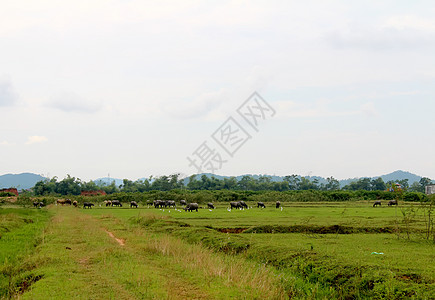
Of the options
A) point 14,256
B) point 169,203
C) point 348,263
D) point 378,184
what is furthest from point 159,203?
point 378,184

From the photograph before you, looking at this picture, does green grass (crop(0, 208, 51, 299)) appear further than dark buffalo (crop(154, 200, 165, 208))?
No

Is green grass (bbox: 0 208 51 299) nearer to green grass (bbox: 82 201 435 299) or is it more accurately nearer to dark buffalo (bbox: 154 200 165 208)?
green grass (bbox: 82 201 435 299)

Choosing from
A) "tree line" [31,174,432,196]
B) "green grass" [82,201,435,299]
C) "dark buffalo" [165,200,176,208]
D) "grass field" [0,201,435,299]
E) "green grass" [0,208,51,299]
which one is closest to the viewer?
"green grass" [82,201,435,299]

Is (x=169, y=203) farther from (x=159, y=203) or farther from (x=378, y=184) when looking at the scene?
(x=378, y=184)

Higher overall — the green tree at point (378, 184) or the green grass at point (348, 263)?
the green tree at point (378, 184)

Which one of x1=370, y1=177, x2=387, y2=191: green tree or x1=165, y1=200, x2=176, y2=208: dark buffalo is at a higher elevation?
x1=370, y1=177, x2=387, y2=191: green tree

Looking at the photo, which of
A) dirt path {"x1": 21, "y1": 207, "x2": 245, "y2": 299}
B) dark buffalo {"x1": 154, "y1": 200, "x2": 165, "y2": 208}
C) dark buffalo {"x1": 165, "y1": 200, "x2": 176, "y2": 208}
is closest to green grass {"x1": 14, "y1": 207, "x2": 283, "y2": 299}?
dirt path {"x1": 21, "y1": 207, "x2": 245, "y2": 299}

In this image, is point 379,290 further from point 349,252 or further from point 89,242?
point 89,242

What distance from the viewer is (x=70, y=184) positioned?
128 metres

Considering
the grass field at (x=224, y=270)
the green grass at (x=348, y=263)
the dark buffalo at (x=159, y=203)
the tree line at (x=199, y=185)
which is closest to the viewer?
the green grass at (x=348, y=263)

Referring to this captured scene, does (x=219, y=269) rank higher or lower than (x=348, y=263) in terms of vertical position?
lower

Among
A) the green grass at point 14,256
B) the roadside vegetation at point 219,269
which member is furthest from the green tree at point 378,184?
the green grass at point 14,256

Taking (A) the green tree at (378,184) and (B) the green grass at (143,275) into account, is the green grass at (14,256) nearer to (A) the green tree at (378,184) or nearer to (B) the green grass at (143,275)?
(B) the green grass at (143,275)

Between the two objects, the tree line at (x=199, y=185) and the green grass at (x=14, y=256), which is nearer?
the green grass at (x=14, y=256)
